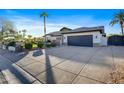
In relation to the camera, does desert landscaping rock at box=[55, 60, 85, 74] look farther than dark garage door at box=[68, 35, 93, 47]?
No

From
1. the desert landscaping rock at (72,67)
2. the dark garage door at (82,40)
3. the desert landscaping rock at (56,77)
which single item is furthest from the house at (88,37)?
the desert landscaping rock at (56,77)

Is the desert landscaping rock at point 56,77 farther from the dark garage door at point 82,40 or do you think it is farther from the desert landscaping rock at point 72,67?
the dark garage door at point 82,40

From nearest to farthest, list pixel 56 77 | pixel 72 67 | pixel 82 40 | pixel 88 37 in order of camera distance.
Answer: pixel 56 77
pixel 72 67
pixel 88 37
pixel 82 40

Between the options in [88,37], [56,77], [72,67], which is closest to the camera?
[56,77]

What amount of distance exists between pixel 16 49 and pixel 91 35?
27.5ft

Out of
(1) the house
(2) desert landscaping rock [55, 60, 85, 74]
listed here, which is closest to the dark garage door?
(1) the house

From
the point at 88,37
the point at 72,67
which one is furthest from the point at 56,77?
the point at 88,37

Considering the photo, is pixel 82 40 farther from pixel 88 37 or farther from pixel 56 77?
pixel 56 77

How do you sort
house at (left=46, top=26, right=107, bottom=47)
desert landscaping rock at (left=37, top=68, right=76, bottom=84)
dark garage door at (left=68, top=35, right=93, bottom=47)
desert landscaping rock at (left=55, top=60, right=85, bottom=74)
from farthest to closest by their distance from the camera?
dark garage door at (left=68, top=35, right=93, bottom=47) → house at (left=46, top=26, right=107, bottom=47) → desert landscaping rock at (left=55, top=60, right=85, bottom=74) → desert landscaping rock at (left=37, top=68, right=76, bottom=84)

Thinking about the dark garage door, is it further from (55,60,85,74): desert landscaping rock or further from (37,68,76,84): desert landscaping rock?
(37,68,76,84): desert landscaping rock

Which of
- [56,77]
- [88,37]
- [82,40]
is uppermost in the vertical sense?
[88,37]
